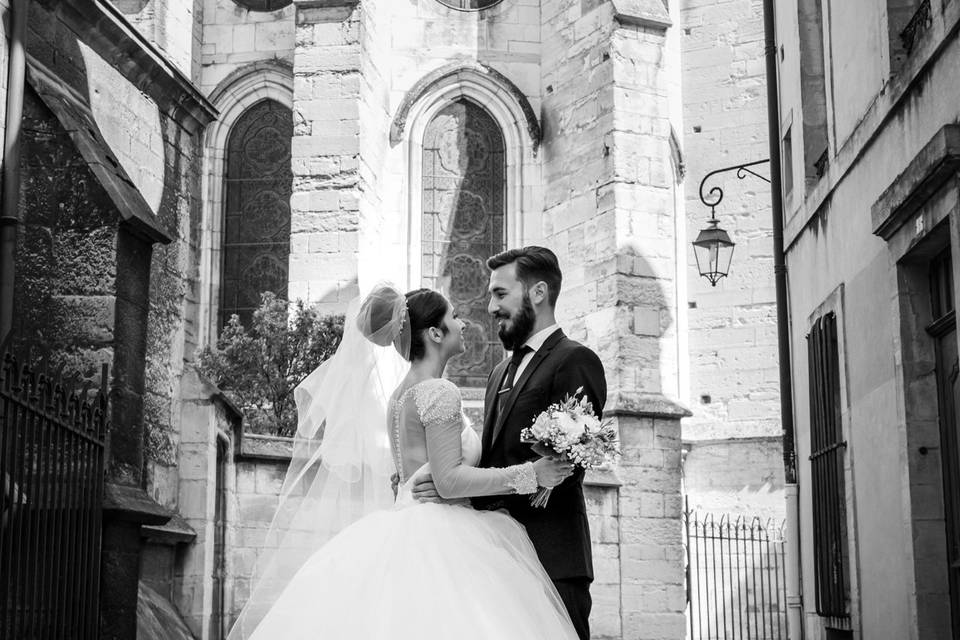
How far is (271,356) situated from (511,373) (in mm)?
12036

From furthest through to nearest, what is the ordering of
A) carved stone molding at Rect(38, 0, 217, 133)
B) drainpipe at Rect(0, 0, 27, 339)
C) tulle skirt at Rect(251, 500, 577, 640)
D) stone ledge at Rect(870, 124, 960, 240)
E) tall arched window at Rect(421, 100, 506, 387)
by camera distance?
tall arched window at Rect(421, 100, 506, 387)
carved stone molding at Rect(38, 0, 217, 133)
drainpipe at Rect(0, 0, 27, 339)
stone ledge at Rect(870, 124, 960, 240)
tulle skirt at Rect(251, 500, 577, 640)

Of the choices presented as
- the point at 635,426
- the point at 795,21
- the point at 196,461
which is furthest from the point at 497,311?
the point at 635,426

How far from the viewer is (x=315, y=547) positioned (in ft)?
17.9

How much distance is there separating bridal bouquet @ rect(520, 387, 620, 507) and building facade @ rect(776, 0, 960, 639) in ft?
11.5

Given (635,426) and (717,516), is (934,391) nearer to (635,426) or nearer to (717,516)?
(635,426)

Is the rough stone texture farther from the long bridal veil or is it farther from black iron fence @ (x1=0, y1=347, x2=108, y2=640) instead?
the long bridal veil

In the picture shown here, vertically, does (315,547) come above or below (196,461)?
below

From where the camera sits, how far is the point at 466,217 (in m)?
20.8

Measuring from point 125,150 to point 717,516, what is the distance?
14.9 meters

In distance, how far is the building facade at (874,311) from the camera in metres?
8.04

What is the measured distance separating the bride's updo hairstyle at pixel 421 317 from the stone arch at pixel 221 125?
52.3ft

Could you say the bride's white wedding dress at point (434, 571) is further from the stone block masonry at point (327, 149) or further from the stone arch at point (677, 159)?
the stone arch at point (677, 159)

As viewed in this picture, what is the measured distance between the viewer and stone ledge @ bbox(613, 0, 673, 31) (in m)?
19.1

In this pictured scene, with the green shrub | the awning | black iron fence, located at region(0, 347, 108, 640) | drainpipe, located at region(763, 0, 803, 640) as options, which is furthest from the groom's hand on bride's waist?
the green shrub
